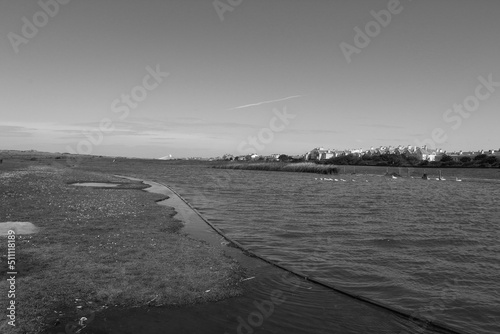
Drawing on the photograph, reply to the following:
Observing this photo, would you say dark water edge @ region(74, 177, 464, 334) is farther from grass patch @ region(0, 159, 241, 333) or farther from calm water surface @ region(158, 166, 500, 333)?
calm water surface @ region(158, 166, 500, 333)

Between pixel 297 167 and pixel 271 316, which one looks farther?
pixel 297 167

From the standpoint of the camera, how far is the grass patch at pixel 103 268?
9.33 m

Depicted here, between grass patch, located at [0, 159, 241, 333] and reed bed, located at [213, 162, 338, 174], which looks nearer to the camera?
grass patch, located at [0, 159, 241, 333]

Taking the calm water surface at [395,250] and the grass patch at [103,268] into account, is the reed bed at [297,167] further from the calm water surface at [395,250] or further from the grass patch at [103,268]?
the grass patch at [103,268]

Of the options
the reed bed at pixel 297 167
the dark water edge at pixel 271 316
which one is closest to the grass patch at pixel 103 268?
the dark water edge at pixel 271 316

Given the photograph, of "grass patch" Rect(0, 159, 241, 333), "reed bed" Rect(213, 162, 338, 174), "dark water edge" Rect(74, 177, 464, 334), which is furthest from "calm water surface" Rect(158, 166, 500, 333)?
"reed bed" Rect(213, 162, 338, 174)

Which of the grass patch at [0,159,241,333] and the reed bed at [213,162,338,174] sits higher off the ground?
the reed bed at [213,162,338,174]

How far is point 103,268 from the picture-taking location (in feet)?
38.9

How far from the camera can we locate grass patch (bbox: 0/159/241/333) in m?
9.33

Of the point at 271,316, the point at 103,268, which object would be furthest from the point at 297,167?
the point at 271,316

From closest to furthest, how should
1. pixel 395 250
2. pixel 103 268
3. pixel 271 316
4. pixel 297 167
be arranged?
pixel 271 316, pixel 103 268, pixel 395 250, pixel 297 167

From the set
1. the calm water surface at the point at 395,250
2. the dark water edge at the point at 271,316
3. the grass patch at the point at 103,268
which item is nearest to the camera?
the dark water edge at the point at 271,316

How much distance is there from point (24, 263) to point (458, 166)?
189 metres

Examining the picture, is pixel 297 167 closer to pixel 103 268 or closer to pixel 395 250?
pixel 395 250
